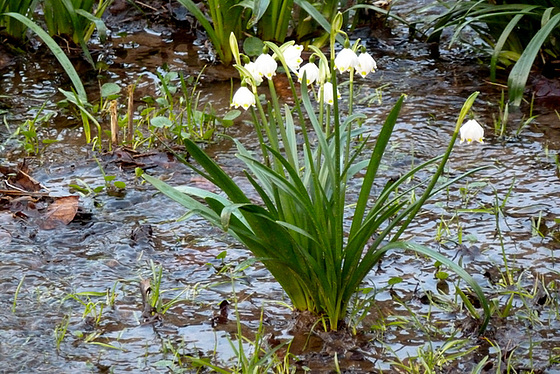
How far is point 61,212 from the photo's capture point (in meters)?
2.74

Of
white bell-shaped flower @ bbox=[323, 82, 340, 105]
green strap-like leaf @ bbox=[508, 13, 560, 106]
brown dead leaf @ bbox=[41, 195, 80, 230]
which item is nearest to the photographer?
white bell-shaped flower @ bbox=[323, 82, 340, 105]

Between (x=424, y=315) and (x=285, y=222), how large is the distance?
53cm

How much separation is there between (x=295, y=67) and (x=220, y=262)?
811mm

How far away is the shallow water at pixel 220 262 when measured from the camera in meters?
2.05

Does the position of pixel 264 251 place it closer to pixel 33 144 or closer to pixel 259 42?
pixel 33 144

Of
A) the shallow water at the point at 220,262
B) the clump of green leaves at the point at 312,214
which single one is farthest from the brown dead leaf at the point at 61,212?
the clump of green leaves at the point at 312,214

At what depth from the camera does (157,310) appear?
2217mm

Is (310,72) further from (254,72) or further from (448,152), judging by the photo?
(448,152)

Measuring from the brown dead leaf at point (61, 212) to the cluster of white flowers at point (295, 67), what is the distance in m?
1.03

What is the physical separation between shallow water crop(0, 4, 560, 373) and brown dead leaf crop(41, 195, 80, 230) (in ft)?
0.11

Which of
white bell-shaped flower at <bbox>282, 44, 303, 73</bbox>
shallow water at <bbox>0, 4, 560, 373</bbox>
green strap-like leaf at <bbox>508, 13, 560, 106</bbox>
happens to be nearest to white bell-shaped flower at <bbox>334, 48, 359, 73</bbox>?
white bell-shaped flower at <bbox>282, 44, 303, 73</bbox>

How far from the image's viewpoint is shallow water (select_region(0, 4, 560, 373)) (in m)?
2.05

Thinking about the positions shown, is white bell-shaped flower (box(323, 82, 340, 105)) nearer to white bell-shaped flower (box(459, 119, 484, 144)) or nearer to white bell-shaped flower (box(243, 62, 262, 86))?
white bell-shaped flower (box(243, 62, 262, 86))

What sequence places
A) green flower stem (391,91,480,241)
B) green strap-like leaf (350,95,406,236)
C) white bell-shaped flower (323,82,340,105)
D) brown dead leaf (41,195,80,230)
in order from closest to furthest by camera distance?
green flower stem (391,91,480,241) → green strap-like leaf (350,95,406,236) → white bell-shaped flower (323,82,340,105) → brown dead leaf (41,195,80,230)
